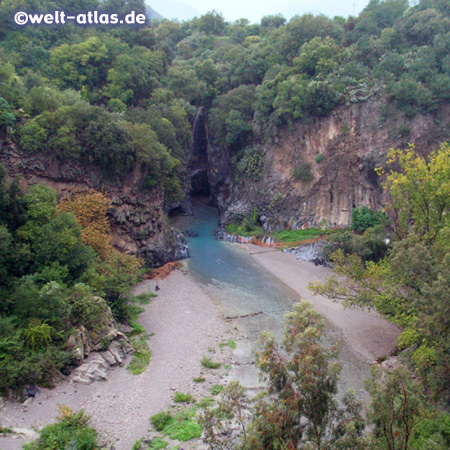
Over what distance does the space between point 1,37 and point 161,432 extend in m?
38.5

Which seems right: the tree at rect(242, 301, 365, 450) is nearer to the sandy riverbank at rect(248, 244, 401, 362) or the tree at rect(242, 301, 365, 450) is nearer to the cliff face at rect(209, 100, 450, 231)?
the sandy riverbank at rect(248, 244, 401, 362)

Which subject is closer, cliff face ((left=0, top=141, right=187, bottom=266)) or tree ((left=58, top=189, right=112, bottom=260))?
tree ((left=58, top=189, right=112, bottom=260))

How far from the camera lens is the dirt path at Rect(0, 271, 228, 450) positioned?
46.8 ft

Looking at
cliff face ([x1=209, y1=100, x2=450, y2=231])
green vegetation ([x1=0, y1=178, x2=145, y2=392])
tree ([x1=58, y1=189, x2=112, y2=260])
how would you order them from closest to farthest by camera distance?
green vegetation ([x1=0, y1=178, x2=145, y2=392])
tree ([x1=58, y1=189, x2=112, y2=260])
cliff face ([x1=209, y1=100, x2=450, y2=231])

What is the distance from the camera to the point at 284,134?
Answer: 44344 mm

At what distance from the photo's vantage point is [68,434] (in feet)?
43.3

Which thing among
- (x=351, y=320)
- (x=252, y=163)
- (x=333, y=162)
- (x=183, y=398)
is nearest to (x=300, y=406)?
(x=183, y=398)

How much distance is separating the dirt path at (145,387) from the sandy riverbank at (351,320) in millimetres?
7336

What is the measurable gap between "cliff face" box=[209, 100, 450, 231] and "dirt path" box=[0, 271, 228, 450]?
20.5m

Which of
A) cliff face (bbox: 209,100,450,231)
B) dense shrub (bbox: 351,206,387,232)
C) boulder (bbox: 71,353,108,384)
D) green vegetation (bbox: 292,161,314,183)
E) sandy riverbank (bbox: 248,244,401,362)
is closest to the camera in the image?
boulder (bbox: 71,353,108,384)

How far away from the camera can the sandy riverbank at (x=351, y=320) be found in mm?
21000

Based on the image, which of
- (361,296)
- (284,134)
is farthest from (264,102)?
(361,296)

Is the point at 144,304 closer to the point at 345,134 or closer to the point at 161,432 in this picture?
the point at 161,432

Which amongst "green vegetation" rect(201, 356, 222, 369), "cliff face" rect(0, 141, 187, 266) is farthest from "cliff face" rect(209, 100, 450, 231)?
"green vegetation" rect(201, 356, 222, 369)
